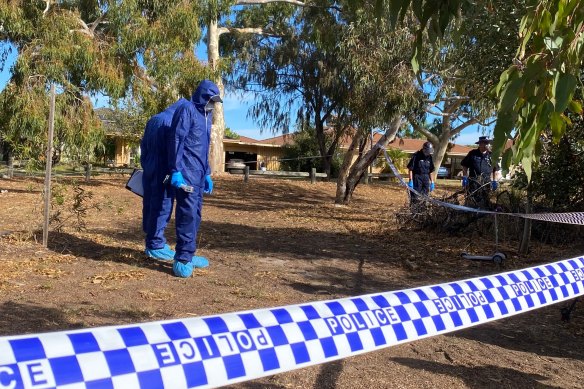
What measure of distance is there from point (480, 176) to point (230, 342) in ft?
27.1

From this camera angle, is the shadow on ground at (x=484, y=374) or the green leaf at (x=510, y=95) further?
the shadow on ground at (x=484, y=374)

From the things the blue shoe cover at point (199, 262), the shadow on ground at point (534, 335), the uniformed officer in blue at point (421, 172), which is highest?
the uniformed officer in blue at point (421, 172)

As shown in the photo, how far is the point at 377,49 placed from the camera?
13328 mm

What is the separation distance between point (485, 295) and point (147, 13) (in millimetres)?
15693

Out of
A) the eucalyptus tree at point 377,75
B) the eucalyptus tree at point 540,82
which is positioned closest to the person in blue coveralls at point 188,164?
the eucalyptus tree at point 540,82

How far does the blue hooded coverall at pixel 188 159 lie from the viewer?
5945mm

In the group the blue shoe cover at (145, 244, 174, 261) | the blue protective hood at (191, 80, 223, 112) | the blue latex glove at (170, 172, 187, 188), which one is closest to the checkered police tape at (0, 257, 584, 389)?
the blue latex glove at (170, 172, 187, 188)

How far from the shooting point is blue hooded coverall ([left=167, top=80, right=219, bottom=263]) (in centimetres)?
595

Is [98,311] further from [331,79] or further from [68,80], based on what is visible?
[331,79]

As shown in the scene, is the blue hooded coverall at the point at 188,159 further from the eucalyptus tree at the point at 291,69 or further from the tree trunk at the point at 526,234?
the eucalyptus tree at the point at 291,69

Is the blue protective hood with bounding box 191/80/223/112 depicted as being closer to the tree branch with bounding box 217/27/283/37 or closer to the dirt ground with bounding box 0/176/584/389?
the dirt ground with bounding box 0/176/584/389

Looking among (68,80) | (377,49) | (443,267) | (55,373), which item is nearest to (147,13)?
(68,80)

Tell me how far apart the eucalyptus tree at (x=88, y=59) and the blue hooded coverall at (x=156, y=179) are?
298 inches

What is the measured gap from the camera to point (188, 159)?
19.9 feet
